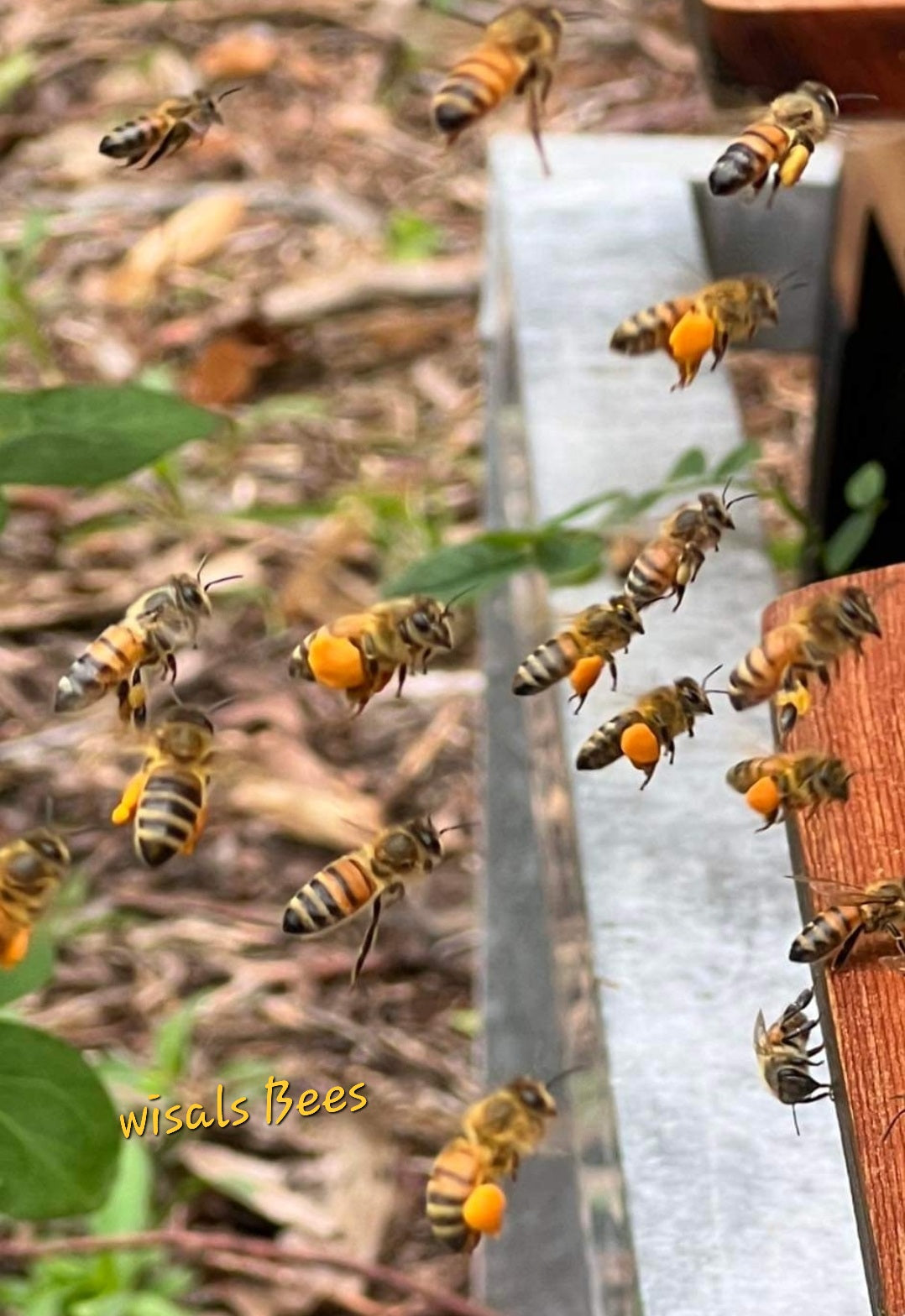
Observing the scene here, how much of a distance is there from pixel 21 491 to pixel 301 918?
231 cm

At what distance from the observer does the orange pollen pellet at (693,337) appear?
4.33ft

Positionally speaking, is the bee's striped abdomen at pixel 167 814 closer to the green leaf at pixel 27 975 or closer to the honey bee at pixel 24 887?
the honey bee at pixel 24 887

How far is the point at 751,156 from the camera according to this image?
1.17 metres

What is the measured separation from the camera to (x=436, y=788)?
9.42ft

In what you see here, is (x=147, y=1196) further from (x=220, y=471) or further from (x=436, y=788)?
(x=220, y=471)

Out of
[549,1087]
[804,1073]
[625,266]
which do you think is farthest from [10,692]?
[804,1073]

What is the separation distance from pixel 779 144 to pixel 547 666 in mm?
367

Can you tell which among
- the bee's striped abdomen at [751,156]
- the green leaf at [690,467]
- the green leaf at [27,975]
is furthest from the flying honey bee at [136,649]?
the green leaf at [690,467]

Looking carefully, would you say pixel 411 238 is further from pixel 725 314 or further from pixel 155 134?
pixel 725 314

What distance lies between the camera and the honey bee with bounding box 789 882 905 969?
35.9 inches

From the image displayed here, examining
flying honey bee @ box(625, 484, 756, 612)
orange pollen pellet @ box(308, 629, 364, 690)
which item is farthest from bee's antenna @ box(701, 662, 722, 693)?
orange pollen pellet @ box(308, 629, 364, 690)

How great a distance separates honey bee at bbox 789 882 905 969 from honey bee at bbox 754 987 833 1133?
0.20m

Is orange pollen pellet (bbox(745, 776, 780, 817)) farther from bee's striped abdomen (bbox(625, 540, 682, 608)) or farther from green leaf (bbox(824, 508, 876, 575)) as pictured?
green leaf (bbox(824, 508, 876, 575))

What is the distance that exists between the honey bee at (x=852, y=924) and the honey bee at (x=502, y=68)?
635 mm
